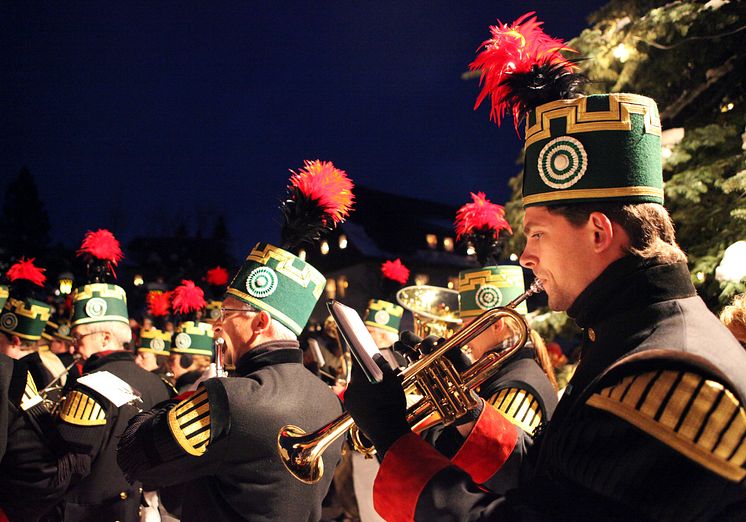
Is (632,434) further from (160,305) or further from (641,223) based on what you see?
(160,305)

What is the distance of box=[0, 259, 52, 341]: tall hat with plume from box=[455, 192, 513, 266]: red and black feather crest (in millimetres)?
6534

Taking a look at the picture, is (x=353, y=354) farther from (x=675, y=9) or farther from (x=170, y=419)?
(x=675, y=9)

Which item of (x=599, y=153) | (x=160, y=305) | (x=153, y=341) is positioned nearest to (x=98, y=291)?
(x=160, y=305)

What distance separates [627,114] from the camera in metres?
1.88

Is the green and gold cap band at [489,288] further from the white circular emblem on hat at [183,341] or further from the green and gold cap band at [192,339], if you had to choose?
Answer: the white circular emblem on hat at [183,341]

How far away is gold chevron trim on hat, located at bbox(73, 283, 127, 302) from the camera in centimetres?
602

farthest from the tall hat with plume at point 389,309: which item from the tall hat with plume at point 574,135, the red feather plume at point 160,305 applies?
the tall hat with plume at point 574,135

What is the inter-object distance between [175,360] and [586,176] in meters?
7.83

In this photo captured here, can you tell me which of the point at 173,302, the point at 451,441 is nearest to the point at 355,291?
the point at 173,302

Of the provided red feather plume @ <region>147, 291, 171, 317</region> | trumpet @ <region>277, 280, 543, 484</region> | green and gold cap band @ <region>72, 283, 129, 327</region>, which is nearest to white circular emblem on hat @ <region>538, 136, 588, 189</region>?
trumpet @ <region>277, 280, 543, 484</region>

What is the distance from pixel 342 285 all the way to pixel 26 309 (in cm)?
2724

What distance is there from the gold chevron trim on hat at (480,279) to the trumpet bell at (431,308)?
58.5 inches

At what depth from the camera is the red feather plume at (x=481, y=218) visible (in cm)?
548

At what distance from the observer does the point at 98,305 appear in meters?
5.96
